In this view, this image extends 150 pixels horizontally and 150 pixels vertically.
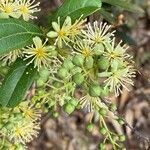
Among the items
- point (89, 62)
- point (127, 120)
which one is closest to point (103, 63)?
point (89, 62)

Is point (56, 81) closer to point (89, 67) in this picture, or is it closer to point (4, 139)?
point (89, 67)

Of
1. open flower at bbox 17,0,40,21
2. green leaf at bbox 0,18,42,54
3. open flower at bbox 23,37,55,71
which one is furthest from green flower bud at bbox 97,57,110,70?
open flower at bbox 17,0,40,21

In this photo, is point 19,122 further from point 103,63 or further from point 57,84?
point 103,63

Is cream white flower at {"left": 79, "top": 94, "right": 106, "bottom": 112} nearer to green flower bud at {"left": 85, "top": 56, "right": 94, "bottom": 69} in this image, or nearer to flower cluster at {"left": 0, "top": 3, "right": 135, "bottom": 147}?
flower cluster at {"left": 0, "top": 3, "right": 135, "bottom": 147}

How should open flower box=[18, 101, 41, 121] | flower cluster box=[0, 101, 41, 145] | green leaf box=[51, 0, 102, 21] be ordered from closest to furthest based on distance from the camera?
green leaf box=[51, 0, 102, 21], flower cluster box=[0, 101, 41, 145], open flower box=[18, 101, 41, 121]

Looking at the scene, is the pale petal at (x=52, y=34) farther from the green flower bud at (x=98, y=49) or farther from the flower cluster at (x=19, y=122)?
the flower cluster at (x=19, y=122)

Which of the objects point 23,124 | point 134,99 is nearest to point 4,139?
point 23,124
